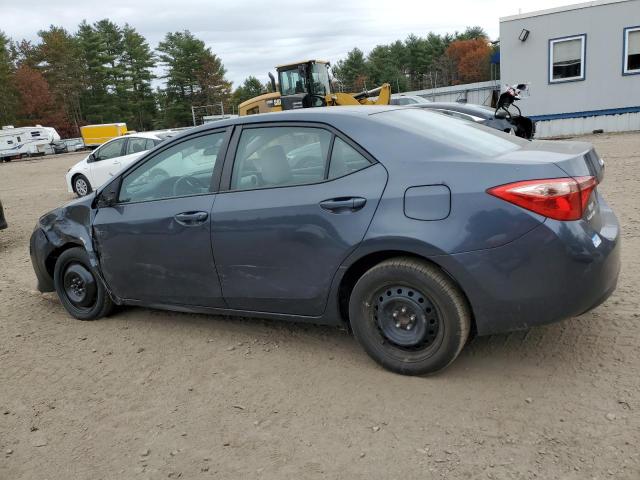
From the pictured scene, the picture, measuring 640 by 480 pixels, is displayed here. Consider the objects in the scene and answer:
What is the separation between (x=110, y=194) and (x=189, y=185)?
0.83 m

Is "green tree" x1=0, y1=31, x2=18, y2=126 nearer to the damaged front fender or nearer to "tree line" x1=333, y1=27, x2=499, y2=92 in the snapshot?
"tree line" x1=333, y1=27, x2=499, y2=92

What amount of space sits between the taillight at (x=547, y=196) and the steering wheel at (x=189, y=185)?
203 centimetres

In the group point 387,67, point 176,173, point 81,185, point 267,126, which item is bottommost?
point 81,185

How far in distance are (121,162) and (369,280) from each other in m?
11.6

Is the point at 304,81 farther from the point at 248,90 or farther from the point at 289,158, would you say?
the point at 248,90

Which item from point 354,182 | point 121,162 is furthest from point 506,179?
point 121,162

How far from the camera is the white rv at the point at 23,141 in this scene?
132ft

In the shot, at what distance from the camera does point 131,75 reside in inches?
3056

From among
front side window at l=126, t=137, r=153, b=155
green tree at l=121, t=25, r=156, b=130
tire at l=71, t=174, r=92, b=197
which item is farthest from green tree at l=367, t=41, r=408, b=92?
front side window at l=126, t=137, r=153, b=155

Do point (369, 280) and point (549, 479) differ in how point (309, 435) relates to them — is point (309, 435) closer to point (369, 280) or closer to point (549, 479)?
point (369, 280)

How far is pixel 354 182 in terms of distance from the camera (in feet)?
11.0

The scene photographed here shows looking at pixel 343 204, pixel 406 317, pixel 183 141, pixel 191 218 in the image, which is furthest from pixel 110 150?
pixel 406 317

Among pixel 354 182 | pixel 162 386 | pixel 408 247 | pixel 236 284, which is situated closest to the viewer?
pixel 408 247

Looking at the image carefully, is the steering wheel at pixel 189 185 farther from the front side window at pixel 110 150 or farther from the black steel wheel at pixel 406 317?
the front side window at pixel 110 150
